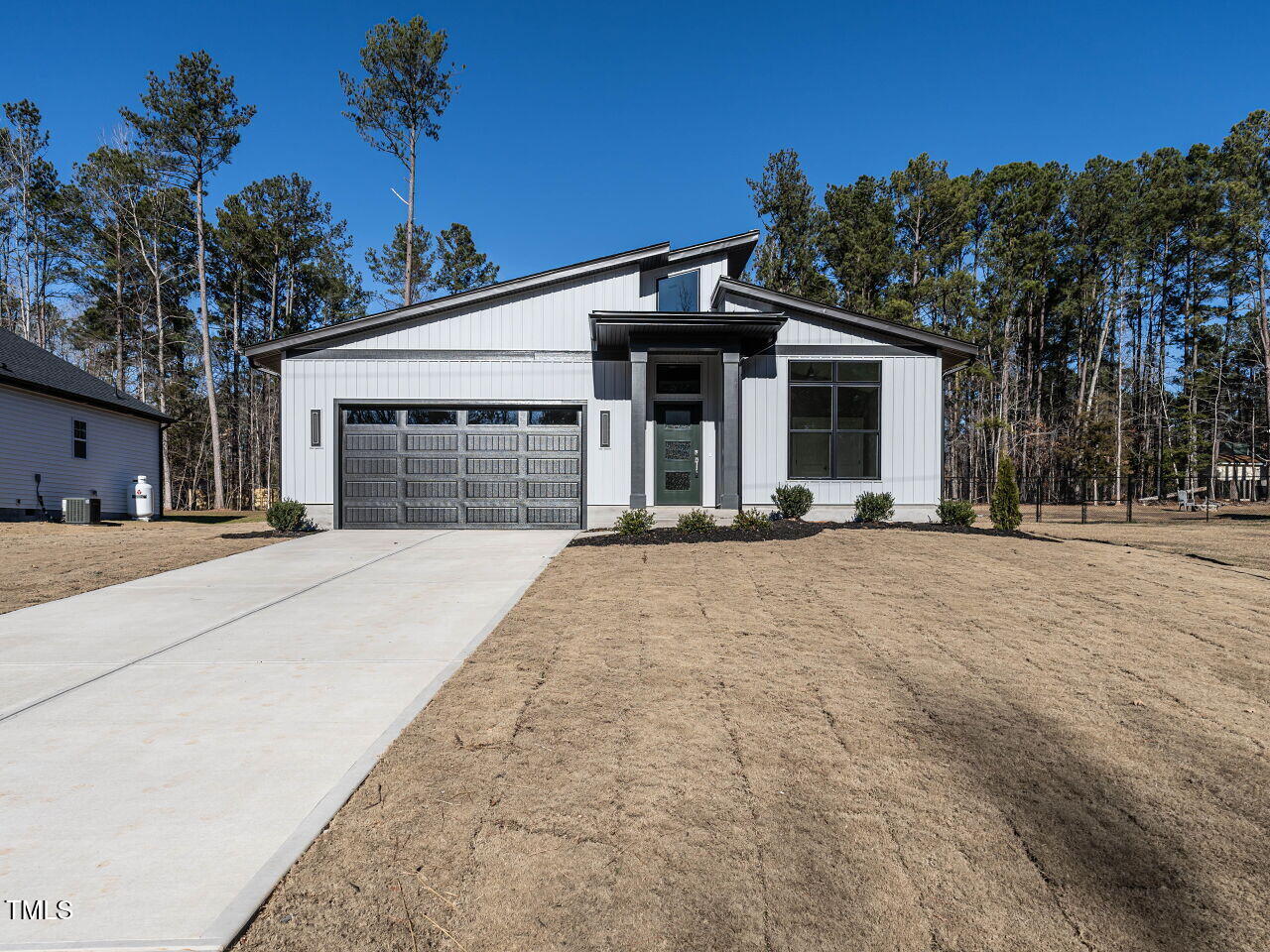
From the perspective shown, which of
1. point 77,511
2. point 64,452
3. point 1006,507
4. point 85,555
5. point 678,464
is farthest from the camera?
point 64,452

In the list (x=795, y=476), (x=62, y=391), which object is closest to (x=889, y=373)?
(x=795, y=476)

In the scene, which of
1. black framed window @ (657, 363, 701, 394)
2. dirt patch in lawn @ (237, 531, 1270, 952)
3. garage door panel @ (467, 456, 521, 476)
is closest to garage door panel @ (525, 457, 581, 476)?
garage door panel @ (467, 456, 521, 476)

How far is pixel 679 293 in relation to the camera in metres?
12.6

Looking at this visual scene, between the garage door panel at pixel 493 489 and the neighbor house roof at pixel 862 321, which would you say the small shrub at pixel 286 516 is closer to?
the garage door panel at pixel 493 489

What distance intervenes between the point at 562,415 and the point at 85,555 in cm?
770

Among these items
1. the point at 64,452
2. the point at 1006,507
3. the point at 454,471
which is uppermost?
the point at 64,452

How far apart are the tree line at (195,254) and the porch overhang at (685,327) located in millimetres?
14872

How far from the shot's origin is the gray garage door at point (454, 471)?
11.3 m

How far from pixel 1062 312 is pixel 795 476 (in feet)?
78.5

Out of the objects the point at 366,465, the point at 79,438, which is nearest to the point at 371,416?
the point at 366,465

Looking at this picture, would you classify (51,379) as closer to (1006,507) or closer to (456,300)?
(456,300)

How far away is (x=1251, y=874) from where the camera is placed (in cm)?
208

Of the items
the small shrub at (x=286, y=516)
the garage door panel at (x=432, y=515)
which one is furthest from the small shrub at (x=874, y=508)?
the small shrub at (x=286, y=516)

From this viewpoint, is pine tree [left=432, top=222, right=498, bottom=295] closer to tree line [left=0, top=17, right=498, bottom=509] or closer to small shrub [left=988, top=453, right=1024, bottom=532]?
tree line [left=0, top=17, right=498, bottom=509]
